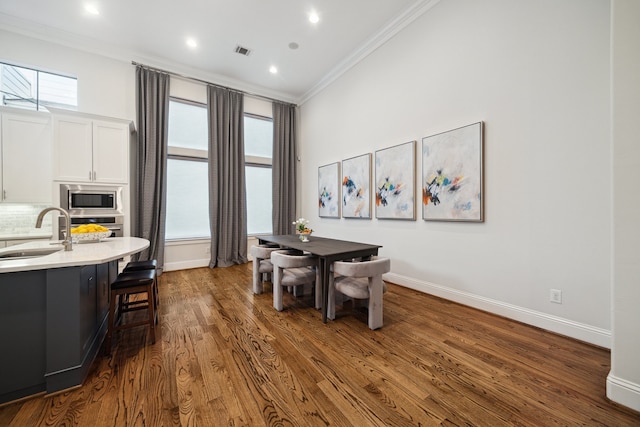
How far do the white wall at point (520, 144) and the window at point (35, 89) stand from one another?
5.25 m

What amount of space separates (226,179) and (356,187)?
272cm

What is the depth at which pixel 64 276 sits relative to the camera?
153 centimetres

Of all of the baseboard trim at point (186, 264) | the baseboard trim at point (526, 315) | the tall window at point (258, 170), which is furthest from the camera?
the tall window at point (258, 170)

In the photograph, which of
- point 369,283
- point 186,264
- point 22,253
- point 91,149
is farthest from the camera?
point 186,264

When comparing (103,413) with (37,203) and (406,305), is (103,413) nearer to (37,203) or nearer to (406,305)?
(406,305)

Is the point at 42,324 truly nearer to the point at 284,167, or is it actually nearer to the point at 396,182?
the point at 396,182

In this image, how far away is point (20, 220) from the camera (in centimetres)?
361

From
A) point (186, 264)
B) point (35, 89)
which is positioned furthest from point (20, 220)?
point (186, 264)

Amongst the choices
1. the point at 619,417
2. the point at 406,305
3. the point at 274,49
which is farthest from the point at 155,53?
the point at 619,417

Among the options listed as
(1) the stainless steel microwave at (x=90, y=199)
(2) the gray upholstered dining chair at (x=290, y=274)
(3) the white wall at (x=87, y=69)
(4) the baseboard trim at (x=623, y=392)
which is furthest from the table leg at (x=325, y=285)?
(3) the white wall at (x=87, y=69)

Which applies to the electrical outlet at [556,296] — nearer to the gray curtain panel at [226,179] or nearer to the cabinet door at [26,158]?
the gray curtain panel at [226,179]

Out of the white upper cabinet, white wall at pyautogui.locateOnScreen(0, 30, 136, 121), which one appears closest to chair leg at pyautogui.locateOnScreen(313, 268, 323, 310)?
the white upper cabinet

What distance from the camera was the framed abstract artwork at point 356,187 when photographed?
418 centimetres

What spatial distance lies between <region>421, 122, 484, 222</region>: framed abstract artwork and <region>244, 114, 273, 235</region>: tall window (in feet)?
12.2
